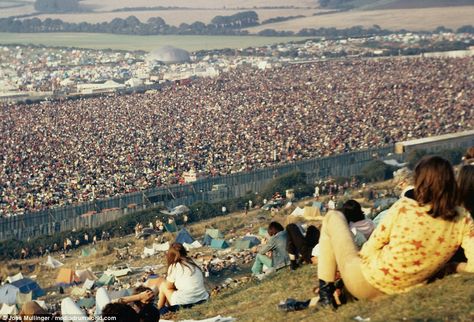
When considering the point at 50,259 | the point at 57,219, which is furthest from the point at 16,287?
the point at 57,219

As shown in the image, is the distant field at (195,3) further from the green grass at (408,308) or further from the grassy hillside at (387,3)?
the green grass at (408,308)

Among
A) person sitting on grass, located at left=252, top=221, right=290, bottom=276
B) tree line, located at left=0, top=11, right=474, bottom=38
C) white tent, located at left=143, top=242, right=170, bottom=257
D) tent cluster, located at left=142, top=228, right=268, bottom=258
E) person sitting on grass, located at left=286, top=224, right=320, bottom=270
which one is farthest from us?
tree line, located at left=0, top=11, right=474, bottom=38

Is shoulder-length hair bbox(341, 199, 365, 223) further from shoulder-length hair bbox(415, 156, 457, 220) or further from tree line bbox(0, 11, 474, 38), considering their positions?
tree line bbox(0, 11, 474, 38)

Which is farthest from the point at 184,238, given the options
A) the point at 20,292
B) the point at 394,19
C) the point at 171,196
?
the point at 394,19

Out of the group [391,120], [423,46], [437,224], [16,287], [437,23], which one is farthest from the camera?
[437,23]

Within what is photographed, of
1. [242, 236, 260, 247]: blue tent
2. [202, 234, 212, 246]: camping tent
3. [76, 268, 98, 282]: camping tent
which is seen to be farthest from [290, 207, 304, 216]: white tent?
[76, 268, 98, 282]: camping tent

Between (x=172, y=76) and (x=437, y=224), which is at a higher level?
(x=437, y=224)

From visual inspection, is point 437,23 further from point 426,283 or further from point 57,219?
point 426,283
